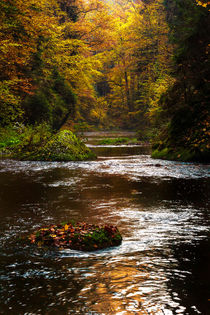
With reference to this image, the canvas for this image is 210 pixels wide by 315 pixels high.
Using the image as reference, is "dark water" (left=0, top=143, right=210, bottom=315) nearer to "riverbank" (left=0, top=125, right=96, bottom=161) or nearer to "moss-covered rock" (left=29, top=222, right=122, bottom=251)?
"moss-covered rock" (left=29, top=222, right=122, bottom=251)

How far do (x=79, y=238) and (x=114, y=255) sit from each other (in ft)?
2.00

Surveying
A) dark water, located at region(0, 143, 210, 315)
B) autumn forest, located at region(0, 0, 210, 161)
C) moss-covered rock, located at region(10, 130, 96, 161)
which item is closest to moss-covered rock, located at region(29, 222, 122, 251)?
dark water, located at region(0, 143, 210, 315)

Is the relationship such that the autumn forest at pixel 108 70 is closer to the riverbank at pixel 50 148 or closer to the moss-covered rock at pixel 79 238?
the riverbank at pixel 50 148

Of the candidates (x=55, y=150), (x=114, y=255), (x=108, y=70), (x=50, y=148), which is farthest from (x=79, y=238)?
(x=108, y=70)

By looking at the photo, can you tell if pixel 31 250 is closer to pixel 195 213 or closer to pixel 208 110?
pixel 195 213

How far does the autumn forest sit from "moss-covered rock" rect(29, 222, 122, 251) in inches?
227

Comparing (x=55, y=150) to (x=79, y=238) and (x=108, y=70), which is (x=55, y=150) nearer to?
(x=79, y=238)

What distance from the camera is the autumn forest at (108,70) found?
55.1 feet

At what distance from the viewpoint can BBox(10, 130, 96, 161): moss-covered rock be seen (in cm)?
1675

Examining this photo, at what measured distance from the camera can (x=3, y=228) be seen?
5.89m

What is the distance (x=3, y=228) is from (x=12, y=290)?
2.36 metres

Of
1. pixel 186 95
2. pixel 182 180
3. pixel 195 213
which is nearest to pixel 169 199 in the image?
pixel 195 213

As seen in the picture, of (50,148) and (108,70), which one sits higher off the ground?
(108,70)

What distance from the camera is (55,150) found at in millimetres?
16922
